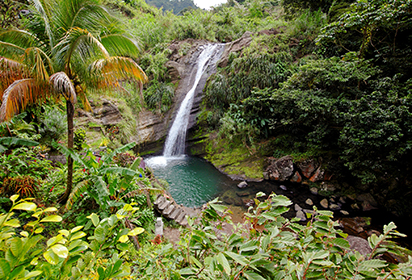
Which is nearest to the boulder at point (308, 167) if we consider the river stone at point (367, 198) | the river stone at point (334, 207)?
the river stone at point (334, 207)

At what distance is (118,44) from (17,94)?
2091 millimetres

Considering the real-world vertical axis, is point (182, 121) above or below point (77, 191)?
above

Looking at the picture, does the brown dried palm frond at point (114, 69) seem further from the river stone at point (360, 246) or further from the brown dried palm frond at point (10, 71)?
the river stone at point (360, 246)

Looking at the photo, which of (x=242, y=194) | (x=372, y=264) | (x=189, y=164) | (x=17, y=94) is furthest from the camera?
(x=189, y=164)

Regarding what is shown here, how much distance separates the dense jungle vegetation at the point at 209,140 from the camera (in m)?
0.86

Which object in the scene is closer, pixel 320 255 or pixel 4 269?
pixel 4 269

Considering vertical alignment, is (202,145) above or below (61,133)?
below

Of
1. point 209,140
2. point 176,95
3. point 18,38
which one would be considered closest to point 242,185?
point 209,140

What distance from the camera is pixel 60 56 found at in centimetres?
329

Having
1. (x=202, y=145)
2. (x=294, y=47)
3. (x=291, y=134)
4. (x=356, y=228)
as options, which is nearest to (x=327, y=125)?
(x=291, y=134)

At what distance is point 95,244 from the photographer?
0.90m

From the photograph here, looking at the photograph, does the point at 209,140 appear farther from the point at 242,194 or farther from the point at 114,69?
the point at 114,69

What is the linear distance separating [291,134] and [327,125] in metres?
2.05

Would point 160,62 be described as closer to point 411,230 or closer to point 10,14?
point 10,14
